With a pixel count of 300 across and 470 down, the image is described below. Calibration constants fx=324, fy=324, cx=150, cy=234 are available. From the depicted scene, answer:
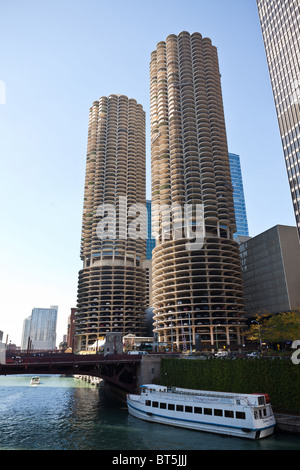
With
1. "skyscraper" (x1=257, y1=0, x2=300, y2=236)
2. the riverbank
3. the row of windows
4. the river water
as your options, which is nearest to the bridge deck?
the river water

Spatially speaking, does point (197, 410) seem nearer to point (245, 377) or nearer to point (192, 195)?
point (245, 377)

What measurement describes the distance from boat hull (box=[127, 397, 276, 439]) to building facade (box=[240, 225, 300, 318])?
8349 cm

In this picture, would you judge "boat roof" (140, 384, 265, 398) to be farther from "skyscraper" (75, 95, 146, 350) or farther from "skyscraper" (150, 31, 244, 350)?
"skyscraper" (75, 95, 146, 350)

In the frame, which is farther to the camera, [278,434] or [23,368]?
[23,368]

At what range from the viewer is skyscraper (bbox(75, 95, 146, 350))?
169250 mm

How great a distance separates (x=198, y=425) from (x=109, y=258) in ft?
456

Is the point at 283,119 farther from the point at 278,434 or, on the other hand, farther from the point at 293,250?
the point at 278,434

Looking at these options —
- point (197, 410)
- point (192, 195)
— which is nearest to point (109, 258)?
point (192, 195)

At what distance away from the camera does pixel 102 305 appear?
552 ft

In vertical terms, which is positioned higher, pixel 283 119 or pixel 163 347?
pixel 283 119
